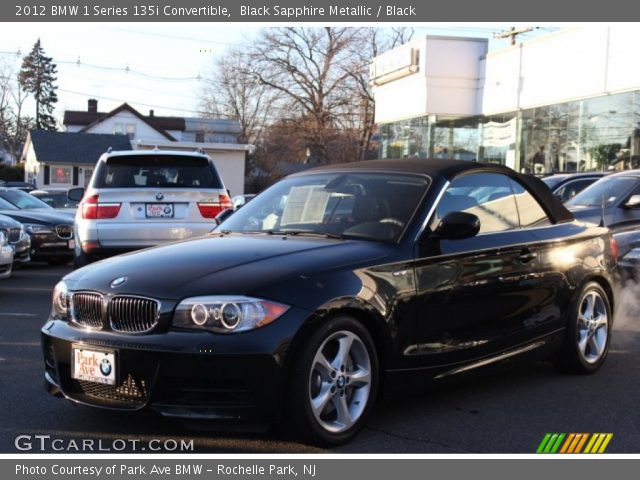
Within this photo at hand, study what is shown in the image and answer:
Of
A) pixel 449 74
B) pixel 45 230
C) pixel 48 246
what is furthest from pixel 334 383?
pixel 449 74

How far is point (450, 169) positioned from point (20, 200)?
486 inches

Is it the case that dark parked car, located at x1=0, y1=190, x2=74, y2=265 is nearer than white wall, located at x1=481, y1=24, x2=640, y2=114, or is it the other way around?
dark parked car, located at x1=0, y1=190, x2=74, y2=265

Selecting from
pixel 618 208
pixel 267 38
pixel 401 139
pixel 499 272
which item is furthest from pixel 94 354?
pixel 267 38

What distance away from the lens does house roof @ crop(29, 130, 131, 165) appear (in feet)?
190

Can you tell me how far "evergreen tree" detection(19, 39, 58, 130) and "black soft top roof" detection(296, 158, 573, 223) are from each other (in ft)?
298

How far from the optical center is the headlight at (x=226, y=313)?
4.12 m

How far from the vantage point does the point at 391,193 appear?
538cm

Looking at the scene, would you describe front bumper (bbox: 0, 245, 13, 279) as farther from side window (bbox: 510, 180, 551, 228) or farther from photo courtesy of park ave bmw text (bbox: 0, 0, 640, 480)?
side window (bbox: 510, 180, 551, 228)

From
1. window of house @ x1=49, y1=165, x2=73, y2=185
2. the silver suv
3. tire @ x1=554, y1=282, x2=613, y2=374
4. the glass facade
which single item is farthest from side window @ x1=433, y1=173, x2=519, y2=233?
window of house @ x1=49, y1=165, x2=73, y2=185

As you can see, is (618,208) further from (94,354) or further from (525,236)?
(94,354)

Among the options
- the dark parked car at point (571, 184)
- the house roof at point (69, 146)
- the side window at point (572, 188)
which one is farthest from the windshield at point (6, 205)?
the house roof at point (69, 146)

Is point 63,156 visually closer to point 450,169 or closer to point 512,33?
point 512,33

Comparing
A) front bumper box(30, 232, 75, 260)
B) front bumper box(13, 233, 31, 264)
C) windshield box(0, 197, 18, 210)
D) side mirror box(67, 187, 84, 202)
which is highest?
side mirror box(67, 187, 84, 202)
